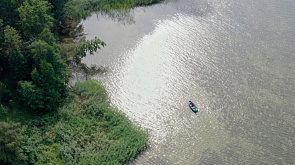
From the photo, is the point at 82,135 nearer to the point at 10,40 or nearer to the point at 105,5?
the point at 10,40

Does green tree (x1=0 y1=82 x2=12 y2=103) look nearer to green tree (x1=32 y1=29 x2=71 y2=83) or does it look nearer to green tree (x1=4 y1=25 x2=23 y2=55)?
green tree (x1=32 y1=29 x2=71 y2=83)

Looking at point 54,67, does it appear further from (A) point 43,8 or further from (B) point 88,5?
(B) point 88,5

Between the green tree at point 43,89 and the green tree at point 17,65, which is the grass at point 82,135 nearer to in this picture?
the green tree at point 43,89

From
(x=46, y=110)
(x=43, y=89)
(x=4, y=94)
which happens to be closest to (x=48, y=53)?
(x=43, y=89)

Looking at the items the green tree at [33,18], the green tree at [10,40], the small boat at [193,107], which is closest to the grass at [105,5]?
the green tree at [33,18]

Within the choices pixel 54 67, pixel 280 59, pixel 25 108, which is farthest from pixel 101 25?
pixel 280 59

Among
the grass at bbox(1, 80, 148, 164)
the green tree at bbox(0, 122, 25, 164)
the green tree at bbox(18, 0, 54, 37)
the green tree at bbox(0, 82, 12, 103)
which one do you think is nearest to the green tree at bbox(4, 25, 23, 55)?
the green tree at bbox(18, 0, 54, 37)
